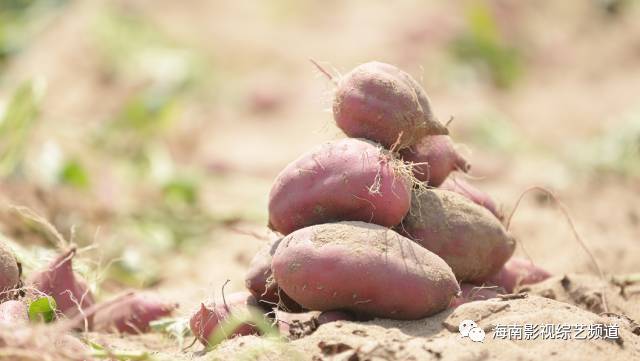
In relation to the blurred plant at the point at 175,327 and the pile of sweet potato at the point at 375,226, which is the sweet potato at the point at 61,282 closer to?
the blurred plant at the point at 175,327

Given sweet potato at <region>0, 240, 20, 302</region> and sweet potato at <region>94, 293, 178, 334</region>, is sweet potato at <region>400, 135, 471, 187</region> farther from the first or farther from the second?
sweet potato at <region>0, 240, 20, 302</region>

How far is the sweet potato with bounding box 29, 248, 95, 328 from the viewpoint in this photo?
274cm

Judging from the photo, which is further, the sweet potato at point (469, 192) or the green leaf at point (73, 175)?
the green leaf at point (73, 175)

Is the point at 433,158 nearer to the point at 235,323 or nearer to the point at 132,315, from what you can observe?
the point at 235,323

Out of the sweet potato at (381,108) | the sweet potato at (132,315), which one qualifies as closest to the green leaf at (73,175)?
the sweet potato at (132,315)

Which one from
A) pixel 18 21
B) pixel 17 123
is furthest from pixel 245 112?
pixel 17 123

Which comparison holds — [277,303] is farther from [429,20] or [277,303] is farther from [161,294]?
[429,20]

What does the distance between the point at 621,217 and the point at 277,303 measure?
2.73 metres

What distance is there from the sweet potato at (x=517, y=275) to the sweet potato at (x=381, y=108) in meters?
0.56

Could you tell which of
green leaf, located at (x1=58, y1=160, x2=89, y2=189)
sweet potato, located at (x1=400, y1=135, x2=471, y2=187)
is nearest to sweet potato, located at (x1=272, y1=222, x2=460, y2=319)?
sweet potato, located at (x1=400, y1=135, x2=471, y2=187)

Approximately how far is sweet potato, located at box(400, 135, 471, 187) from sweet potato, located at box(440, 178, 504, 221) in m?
0.08

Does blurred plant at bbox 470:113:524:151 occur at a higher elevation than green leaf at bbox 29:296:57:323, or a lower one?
lower

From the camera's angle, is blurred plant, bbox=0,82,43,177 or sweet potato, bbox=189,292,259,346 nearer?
sweet potato, bbox=189,292,259,346

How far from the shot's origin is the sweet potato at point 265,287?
103 inches
